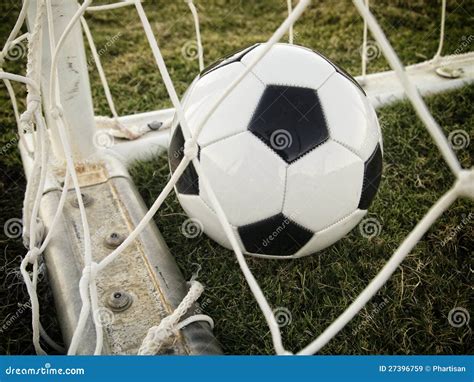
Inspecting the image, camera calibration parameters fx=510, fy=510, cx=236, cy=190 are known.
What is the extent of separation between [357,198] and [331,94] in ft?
0.99

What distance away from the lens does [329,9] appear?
329 cm

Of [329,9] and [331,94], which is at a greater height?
[331,94]
